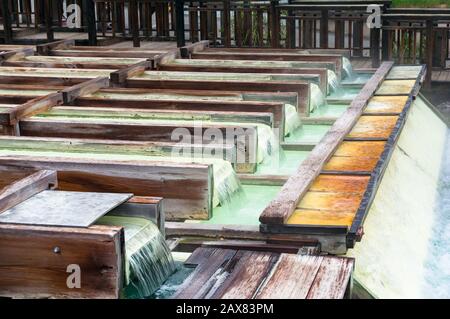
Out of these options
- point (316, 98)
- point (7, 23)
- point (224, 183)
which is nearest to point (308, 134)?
point (316, 98)

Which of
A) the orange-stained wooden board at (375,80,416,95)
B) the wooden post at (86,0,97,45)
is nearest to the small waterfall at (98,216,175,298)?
the orange-stained wooden board at (375,80,416,95)

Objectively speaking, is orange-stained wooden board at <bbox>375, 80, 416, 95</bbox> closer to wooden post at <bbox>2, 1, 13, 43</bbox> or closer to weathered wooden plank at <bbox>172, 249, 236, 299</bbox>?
weathered wooden plank at <bbox>172, 249, 236, 299</bbox>

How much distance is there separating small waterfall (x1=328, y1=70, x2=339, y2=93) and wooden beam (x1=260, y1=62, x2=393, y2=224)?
492 mm

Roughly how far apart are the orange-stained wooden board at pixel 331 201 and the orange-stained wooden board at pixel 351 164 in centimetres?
59

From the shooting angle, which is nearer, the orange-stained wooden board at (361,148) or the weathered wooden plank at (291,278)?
the weathered wooden plank at (291,278)

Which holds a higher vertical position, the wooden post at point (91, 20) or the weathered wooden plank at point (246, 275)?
the wooden post at point (91, 20)

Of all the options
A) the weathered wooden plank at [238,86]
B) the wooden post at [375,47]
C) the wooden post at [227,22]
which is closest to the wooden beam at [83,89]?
the weathered wooden plank at [238,86]

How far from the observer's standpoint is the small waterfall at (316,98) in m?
8.62

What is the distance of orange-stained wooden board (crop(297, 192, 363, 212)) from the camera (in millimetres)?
5383

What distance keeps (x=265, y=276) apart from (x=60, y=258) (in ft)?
3.32

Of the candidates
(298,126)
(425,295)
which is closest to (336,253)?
(425,295)

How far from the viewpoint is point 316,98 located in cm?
880

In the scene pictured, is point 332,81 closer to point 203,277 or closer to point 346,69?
point 346,69

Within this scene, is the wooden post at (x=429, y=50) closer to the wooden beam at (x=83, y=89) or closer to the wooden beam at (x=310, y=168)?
the wooden beam at (x=310, y=168)
